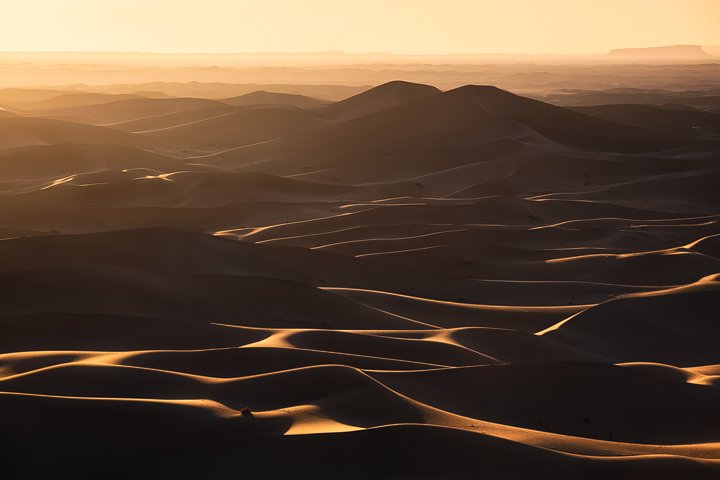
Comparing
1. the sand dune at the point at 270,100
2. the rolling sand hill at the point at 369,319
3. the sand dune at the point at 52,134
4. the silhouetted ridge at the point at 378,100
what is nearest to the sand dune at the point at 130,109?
the sand dune at the point at 270,100

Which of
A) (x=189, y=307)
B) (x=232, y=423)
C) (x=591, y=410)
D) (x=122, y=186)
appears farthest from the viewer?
(x=122, y=186)

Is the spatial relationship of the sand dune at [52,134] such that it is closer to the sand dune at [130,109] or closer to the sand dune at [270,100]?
the sand dune at [130,109]

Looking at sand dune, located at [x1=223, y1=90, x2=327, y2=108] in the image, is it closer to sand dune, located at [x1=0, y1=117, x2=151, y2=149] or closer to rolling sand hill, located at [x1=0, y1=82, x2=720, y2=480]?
sand dune, located at [x1=0, y1=117, x2=151, y2=149]

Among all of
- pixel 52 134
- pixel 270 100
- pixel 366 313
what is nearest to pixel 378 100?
pixel 52 134

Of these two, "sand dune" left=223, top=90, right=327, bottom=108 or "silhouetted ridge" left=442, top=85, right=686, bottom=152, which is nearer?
Answer: "silhouetted ridge" left=442, top=85, right=686, bottom=152

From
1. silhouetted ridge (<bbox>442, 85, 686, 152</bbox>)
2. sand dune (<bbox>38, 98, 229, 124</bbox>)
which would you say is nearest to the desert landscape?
silhouetted ridge (<bbox>442, 85, 686, 152</bbox>)

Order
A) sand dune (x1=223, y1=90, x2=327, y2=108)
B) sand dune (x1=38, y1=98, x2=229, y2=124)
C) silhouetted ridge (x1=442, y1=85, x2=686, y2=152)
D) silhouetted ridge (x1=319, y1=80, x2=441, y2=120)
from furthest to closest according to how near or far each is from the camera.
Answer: sand dune (x1=223, y1=90, x2=327, y2=108)
sand dune (x1=38, y1=98, x2=229, y2=124)
silhouetted ridge (x1=319, y1=80, x2=441, y2=120)
silhouetted ridge (x1=442, y1=85, x2=686, y2=152)

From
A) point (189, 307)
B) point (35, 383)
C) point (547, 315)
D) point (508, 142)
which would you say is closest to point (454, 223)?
point (547, 315)

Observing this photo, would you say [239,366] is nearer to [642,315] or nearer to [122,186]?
[642,315]

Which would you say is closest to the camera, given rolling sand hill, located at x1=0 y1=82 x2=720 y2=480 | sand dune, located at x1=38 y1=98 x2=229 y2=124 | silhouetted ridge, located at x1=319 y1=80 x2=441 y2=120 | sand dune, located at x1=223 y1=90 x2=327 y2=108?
rolling sand hill, located at x1=0 y1=82 x2=720 y2=480
